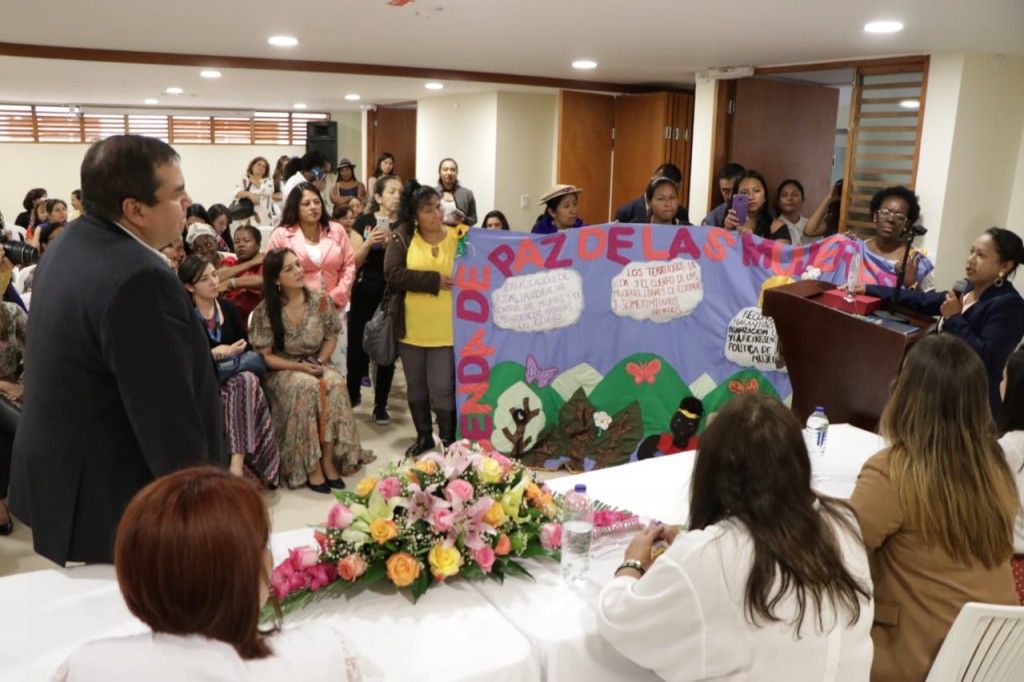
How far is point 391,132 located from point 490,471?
10.0m

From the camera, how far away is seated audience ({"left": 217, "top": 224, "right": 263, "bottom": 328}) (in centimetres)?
465

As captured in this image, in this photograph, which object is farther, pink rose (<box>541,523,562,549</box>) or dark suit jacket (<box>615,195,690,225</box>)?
dark suit jacket (<box>615,195,690,225</box>)

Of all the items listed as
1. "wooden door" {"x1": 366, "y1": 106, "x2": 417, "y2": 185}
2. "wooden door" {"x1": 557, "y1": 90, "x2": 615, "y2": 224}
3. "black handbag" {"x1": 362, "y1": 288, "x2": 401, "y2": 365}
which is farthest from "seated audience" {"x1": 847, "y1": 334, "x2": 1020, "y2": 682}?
"wooden door" {"x1": 366, "y1": 106, "x2": 417, "y2": 185}

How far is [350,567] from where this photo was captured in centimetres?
168

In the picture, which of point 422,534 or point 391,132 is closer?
point 422,534

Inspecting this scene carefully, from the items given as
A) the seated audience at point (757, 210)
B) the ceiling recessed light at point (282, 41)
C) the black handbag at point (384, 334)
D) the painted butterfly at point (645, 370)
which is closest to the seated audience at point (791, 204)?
the seated audience at point (757, 210)

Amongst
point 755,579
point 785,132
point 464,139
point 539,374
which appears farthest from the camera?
point 464,139

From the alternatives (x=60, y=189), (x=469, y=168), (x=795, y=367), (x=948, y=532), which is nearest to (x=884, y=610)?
(x=948, y=532)

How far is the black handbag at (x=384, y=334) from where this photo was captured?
426 cm

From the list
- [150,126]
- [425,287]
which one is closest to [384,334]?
[425,287]

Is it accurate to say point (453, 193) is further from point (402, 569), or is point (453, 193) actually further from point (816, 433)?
point (402, 569)

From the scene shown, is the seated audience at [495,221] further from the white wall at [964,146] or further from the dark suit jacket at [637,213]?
the white wall at [964,146]

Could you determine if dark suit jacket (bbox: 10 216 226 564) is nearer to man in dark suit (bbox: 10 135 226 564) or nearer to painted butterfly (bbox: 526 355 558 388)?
man in dark suit (bbox: 10 135 226 564)

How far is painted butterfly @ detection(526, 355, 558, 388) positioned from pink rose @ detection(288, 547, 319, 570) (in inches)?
98.2
